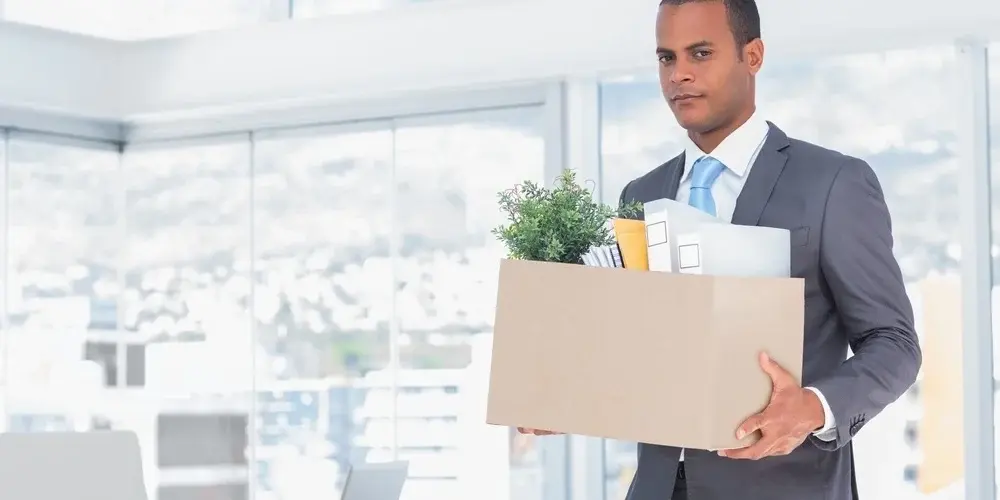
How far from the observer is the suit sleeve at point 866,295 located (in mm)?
1487

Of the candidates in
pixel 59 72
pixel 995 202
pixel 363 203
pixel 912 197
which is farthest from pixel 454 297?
pixel 995 202

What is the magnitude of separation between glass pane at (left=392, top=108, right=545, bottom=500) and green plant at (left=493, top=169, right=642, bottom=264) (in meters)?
3.69

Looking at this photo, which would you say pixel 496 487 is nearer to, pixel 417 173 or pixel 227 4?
pixel 417 173

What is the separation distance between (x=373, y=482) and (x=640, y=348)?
4.69ft

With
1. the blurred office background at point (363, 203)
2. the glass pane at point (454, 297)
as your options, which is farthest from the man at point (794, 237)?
the glass pane at point (454, 297)

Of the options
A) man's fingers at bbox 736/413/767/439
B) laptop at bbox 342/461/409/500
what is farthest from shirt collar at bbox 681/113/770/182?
laptop at bbox 342/461/409/500

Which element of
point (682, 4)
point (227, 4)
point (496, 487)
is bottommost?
point (496, 487)

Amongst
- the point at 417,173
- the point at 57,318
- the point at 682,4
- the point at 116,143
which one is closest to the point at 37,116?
the point at 116,143

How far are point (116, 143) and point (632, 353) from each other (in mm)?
5290

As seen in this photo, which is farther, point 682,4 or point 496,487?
point 496,487

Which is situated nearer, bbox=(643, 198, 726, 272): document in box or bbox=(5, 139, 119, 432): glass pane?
bbox=(643, 198, 726, 272): document in box

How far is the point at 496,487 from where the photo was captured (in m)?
5.26

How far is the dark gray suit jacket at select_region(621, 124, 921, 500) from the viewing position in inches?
59.8

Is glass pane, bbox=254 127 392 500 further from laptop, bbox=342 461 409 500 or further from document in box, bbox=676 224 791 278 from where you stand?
document in box, bbox=676 224 791 278
